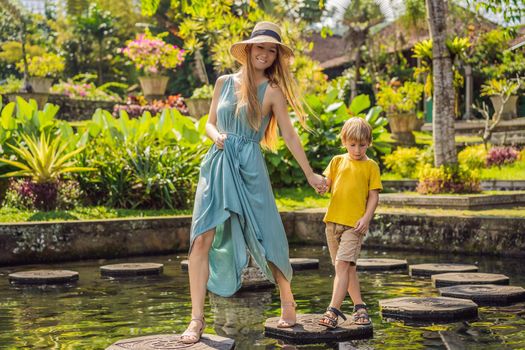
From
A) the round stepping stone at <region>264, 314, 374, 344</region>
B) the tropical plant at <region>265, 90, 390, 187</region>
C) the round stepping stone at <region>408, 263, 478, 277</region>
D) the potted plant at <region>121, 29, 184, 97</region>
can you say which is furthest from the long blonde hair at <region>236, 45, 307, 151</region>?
the potted plant at <region>121, 29, 184, 97</region>

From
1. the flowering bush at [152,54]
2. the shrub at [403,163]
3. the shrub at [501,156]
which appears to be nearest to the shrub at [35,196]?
the shrub at [403,163]

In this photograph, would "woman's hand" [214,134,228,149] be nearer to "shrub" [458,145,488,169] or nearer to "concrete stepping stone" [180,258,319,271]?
"concrete stepping stone" [180,258,319,271]

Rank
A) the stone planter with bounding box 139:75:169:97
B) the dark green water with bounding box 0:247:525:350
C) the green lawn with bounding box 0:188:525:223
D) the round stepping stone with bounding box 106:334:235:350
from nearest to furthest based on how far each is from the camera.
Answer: the round stepping stone with bounding box 106:334:235:350, the dark green water with bounding box 0:247:525:350, the green lawn with bounding box 0:188:525:223, the stone planter with bounding box 139:75:169:97

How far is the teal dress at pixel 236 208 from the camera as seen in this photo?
5.39 metres

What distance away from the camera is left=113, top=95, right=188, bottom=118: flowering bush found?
948 inches

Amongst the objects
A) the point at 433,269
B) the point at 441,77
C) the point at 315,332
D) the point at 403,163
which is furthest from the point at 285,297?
the point at 403,163

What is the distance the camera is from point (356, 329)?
5.64 metres

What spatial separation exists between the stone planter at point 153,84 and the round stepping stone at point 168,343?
68.7 ft

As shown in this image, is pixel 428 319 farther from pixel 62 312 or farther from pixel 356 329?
pixel 62 312

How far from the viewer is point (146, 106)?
957 inches

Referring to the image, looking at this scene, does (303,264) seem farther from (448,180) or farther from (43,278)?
(448,180)

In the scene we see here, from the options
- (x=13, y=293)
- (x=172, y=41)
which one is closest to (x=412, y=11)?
(x=172, y=41)

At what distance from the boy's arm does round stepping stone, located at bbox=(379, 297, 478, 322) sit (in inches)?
36.4

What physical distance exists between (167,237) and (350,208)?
6.06m
